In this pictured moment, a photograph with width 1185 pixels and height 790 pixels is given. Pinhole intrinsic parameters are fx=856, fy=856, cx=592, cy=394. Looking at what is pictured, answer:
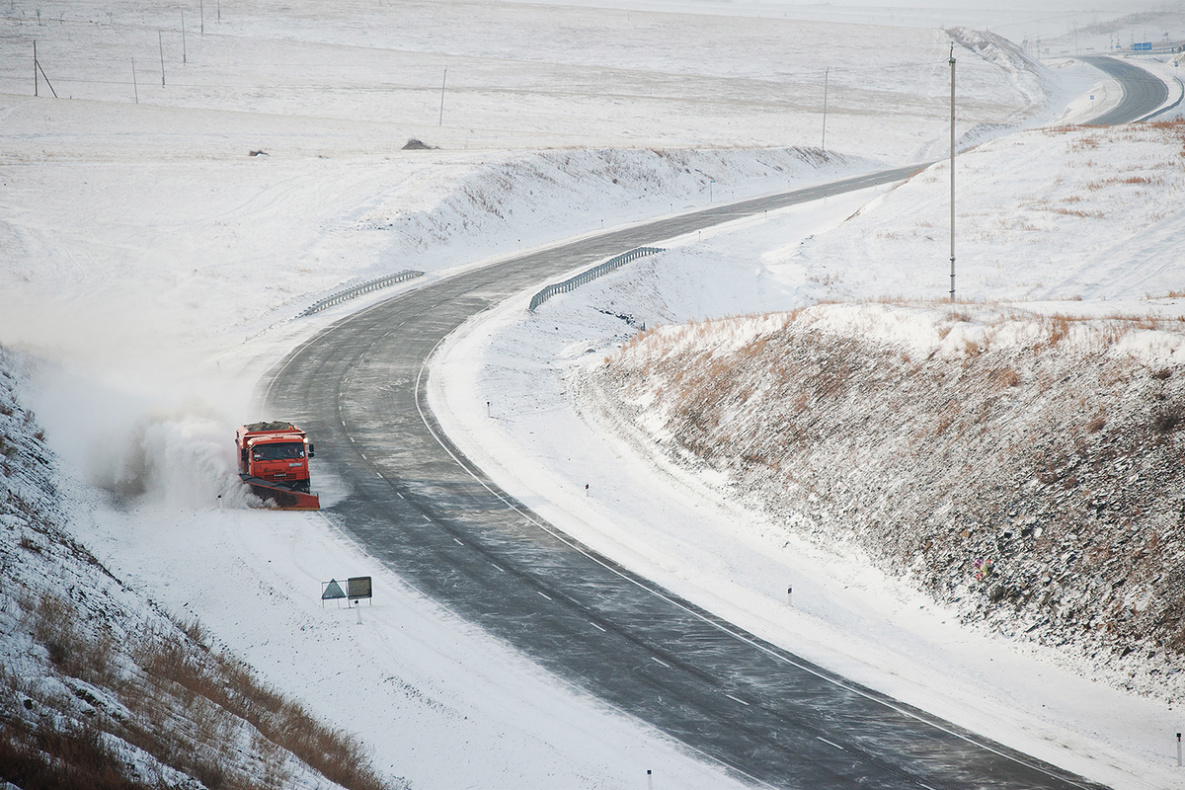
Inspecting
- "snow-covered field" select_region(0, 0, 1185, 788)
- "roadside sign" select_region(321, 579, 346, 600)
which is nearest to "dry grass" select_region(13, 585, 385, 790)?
"snow-covered field" select_region(0, 0, 1185, 788)

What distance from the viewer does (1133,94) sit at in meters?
122

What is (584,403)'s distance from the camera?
116 ft

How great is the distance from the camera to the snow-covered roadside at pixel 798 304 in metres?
16.6

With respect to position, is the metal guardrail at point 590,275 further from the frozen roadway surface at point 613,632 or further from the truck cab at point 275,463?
the truck cab at point 275,463

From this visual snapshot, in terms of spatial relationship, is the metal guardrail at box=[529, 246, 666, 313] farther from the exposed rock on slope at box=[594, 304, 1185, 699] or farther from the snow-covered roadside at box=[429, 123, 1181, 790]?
the exposed rock on slope at box=[594, 304, 1185, 699]

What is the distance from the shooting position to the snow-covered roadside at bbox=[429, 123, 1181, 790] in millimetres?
16578

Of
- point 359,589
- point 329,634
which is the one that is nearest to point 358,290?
point 359,589

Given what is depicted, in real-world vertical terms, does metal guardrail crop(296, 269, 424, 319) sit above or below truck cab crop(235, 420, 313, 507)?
above

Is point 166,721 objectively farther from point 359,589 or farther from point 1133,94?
point 1133,94

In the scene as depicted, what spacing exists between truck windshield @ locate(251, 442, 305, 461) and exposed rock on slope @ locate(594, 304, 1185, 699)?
12173 millimetres

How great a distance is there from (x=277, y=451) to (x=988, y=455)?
63.5 feet

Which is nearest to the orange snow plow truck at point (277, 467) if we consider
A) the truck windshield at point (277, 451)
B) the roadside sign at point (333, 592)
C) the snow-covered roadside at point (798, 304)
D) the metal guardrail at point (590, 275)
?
the truck windshield at point (277, 451)

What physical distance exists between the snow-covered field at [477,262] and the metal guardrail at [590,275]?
104 cm

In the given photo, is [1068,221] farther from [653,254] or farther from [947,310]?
[947,310]
